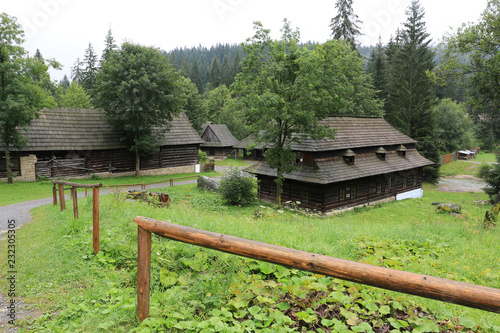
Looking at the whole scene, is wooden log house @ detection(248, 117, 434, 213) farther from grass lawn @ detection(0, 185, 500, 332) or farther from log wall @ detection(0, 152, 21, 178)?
log wall @ detection(0, 152, 21, 178)

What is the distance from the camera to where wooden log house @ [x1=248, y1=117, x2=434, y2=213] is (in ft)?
66.2

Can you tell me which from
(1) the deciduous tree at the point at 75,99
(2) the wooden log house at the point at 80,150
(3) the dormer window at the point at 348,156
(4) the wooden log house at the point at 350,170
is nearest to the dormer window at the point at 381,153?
(4) the wooden log house at the point at 350,170

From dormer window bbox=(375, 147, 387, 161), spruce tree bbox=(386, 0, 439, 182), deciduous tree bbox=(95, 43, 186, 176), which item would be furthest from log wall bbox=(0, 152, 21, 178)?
spruce tree bbox=(386, 0, 439, 182)

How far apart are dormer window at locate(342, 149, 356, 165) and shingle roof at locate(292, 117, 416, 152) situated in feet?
1.38

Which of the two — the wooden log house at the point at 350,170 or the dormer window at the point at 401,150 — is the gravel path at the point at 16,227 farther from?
the dormer window at the point at 401,150

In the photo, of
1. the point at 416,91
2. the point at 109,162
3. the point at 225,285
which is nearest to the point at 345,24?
the point at 416,91

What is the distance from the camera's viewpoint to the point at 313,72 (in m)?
17.1

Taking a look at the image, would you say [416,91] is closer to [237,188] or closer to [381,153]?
[381,153]

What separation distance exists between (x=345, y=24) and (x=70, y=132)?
35741 millimetres

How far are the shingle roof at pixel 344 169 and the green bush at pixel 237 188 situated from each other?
2.83 m

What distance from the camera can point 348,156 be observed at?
72.0 feet

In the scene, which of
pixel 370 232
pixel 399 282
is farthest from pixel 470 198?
pixel 399 282

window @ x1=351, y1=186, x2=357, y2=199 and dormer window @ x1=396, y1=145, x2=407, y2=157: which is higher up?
dormer window @ x1=396, y1=145, x2=407, y2=157

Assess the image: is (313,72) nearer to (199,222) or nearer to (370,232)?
(370,232)
